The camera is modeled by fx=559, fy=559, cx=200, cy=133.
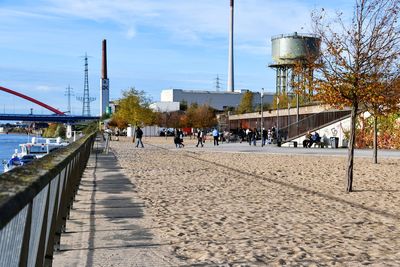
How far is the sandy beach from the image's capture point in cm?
715

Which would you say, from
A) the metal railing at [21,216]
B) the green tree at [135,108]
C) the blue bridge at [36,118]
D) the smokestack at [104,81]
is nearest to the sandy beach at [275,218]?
the metal railing at [21,216]

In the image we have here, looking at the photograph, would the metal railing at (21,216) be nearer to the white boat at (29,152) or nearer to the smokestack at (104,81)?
the white boat at (29,152)

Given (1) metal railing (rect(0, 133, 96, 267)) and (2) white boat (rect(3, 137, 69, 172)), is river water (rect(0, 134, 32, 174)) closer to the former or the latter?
(2) white boat (rect(3, 137, 69, 172))

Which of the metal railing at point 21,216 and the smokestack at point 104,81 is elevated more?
the smokestack at point 104,81

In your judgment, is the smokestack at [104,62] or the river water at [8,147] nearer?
the river water at [8,147]

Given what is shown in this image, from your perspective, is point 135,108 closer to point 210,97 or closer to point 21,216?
point 21,216

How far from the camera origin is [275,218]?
10156mm

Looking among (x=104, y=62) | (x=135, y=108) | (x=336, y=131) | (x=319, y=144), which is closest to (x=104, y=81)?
(x=104, y=62)

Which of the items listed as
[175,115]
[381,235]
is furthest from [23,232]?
[175,115]

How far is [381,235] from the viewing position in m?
8.59

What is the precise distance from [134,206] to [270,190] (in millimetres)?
4606

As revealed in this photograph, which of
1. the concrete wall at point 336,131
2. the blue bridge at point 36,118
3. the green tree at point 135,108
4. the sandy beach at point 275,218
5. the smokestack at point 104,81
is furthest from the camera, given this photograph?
the smokestack at point 104,81

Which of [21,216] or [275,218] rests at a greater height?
[21,216]

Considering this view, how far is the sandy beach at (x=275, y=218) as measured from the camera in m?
7.15
